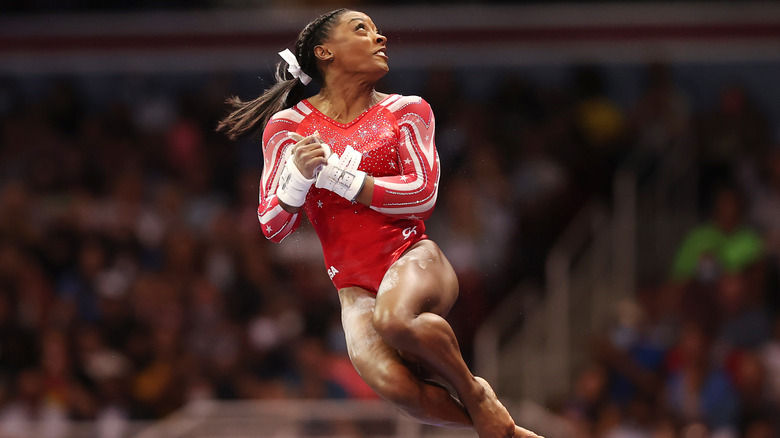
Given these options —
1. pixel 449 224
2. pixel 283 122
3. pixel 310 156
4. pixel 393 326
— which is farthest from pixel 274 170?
pixel 449 224

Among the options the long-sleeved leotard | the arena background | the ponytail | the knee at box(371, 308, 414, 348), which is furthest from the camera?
the arena background

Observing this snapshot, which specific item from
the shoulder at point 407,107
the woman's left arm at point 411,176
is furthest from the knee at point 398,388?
the shoulder at point 407,107

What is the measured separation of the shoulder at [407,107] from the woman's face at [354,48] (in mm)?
138

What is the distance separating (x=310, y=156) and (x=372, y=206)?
0.36 meters

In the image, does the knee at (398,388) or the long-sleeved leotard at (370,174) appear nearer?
the knee at (398,388)

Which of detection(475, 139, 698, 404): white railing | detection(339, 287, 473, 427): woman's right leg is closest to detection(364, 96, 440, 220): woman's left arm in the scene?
detection(339, 287, 473, 427): woman's right leg

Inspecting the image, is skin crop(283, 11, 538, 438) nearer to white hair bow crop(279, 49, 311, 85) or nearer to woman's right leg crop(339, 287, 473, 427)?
woman's right leg crop(339, 287, 473, 427)

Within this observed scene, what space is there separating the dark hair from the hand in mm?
545

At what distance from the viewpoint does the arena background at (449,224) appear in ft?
27.7

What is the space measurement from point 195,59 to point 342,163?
787cm

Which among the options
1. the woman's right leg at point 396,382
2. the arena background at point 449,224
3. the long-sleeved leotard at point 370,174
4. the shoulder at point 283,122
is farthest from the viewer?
the arena background at point 449,224

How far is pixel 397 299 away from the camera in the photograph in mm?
4324

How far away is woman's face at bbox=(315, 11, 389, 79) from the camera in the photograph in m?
4.68

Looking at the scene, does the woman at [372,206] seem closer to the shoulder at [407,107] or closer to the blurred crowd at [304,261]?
the shoulder at [407,107]
